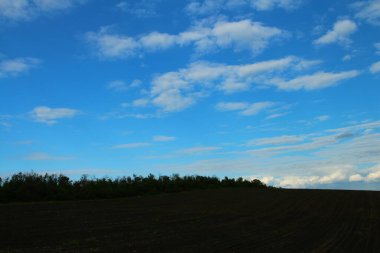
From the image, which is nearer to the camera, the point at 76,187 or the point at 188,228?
the point at 188,228

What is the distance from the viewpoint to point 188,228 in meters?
23.9

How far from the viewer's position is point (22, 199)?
38156 millimetres

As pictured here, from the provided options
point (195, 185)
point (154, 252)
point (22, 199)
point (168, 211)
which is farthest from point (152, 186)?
point (154, 252)

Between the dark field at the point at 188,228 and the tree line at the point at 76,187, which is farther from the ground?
the tree line at the point at 76,187

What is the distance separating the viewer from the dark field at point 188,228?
1836cm

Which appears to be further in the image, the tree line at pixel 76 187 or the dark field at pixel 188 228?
the tree line at pixel 76 187

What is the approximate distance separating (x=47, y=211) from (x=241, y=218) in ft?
39.2

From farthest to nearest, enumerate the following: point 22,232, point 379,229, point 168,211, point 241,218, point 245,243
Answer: point 168,211
point 241,218
point 379,229
point 22,232
point 245,243

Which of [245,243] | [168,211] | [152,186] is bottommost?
[245,243]

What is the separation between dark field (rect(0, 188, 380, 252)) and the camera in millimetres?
18359

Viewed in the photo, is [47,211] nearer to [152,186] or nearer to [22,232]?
[22,232]

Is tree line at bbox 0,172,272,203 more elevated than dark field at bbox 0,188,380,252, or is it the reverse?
tree line at bbox 0,172,272,203

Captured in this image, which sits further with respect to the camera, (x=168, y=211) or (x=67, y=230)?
(x=168, y=211)

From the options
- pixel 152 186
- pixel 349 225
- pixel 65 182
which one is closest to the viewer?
pixel 349 225
